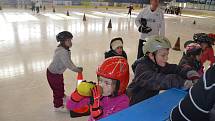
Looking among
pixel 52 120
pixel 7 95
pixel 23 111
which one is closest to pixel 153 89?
pixel 52 120

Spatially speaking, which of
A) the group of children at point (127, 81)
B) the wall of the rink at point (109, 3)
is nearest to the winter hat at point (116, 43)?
the group of children at point (127, 81)

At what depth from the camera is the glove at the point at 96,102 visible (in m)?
1.53

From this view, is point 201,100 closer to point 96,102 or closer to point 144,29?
point 96,102

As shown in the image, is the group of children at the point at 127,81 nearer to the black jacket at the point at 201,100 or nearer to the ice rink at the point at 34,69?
the black jacket at the point at 201,100

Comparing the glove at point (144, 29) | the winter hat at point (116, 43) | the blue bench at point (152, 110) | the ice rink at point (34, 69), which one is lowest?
the ice rink at point (34, 69)

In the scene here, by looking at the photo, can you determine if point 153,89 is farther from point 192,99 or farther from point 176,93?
point 192,99

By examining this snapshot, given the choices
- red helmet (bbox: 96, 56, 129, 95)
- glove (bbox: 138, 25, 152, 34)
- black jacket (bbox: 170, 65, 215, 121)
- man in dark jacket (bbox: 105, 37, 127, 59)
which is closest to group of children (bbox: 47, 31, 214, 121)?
red helmet (bbox: 96, 56, 129, 95)

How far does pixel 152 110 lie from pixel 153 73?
0.40m

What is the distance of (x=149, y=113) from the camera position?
55.3 inches

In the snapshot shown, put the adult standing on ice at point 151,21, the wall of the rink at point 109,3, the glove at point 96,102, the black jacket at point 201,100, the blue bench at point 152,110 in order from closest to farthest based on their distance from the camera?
the black jacket at point 201,100, the blue bench at point 152,110, the glove at point 96,102, the adult standing on ice at point 151,21, the wall of the rink at point 109,3

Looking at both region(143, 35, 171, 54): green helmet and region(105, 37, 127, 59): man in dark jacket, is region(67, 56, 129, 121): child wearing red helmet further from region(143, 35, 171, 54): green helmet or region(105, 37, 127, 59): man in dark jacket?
region(105, 37, 127, 59): man in dark jacket

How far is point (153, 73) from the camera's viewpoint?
1794mm

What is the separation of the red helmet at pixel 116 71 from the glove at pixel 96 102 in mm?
109

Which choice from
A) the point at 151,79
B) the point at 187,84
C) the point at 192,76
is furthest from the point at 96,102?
the point at 192,76
